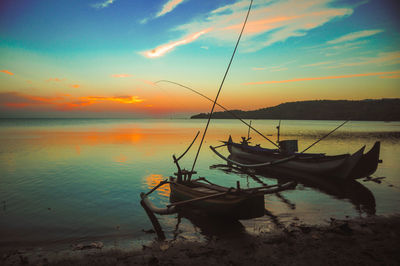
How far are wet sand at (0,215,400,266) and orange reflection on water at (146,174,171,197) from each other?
6000mm

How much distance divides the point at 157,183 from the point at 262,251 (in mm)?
11238

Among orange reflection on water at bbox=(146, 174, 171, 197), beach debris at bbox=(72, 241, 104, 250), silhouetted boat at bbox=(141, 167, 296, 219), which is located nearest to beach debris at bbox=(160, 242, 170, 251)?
silhouetted boat at bbox=(141, 167, 296, 219)

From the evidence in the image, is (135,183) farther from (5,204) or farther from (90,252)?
(90,252)

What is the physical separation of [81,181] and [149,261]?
12895mm

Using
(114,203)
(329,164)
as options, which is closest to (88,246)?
(114,203)

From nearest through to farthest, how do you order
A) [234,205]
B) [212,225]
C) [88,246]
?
[88,246] → [234,205] → [212,225]

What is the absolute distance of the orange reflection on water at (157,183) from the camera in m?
13.8

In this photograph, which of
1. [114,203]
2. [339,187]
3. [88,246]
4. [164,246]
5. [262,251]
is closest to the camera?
[262,251]

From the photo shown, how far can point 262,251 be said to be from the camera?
6.80 metres

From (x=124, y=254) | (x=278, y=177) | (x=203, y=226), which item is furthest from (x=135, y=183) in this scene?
(x=278, y=177)

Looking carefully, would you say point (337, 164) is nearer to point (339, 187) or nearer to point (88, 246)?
point (339, 187)

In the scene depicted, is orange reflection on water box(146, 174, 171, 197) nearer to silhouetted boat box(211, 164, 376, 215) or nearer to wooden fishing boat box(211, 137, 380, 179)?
silhouetted boat box(211, 164, 376, 215)

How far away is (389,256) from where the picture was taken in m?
6.20

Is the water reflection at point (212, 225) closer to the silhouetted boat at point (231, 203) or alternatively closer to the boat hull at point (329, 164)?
the silhouetted boat at point (231, 203)
